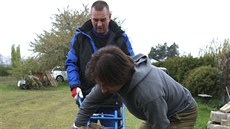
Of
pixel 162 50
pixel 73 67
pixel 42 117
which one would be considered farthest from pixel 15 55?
pixel 162 50

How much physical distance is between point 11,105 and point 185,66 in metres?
5.77

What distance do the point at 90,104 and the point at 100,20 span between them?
1005 millimetres

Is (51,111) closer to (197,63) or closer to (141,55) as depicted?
(197,63)

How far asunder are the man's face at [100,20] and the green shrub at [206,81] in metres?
7.41

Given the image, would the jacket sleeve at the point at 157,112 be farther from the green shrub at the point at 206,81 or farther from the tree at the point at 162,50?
the tree at the point at 162,50

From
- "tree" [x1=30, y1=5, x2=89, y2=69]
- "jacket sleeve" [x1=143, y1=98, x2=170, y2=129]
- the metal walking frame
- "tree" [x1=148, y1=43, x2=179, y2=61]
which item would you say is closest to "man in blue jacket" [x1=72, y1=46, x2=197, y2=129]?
"jacket sleeve" [x1=143, y1=98, x2=170, y2=129]

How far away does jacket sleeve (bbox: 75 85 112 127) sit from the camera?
237cm

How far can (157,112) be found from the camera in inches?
80.6

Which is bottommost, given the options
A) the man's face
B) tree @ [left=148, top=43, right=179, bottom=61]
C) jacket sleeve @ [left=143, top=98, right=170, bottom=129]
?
jacket sleeve @ [left=143, top=98, right=170, bottom=129]

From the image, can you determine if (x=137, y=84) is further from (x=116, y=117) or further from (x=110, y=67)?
(x=116, y=117)

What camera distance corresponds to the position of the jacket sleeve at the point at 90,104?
2371 millimetres

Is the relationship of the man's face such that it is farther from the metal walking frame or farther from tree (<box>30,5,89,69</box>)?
tree (<box>30,5,89,69</box>)

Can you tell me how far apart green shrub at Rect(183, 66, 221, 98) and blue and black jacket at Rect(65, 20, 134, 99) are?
284 inches

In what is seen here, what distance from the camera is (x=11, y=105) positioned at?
36.1ft
